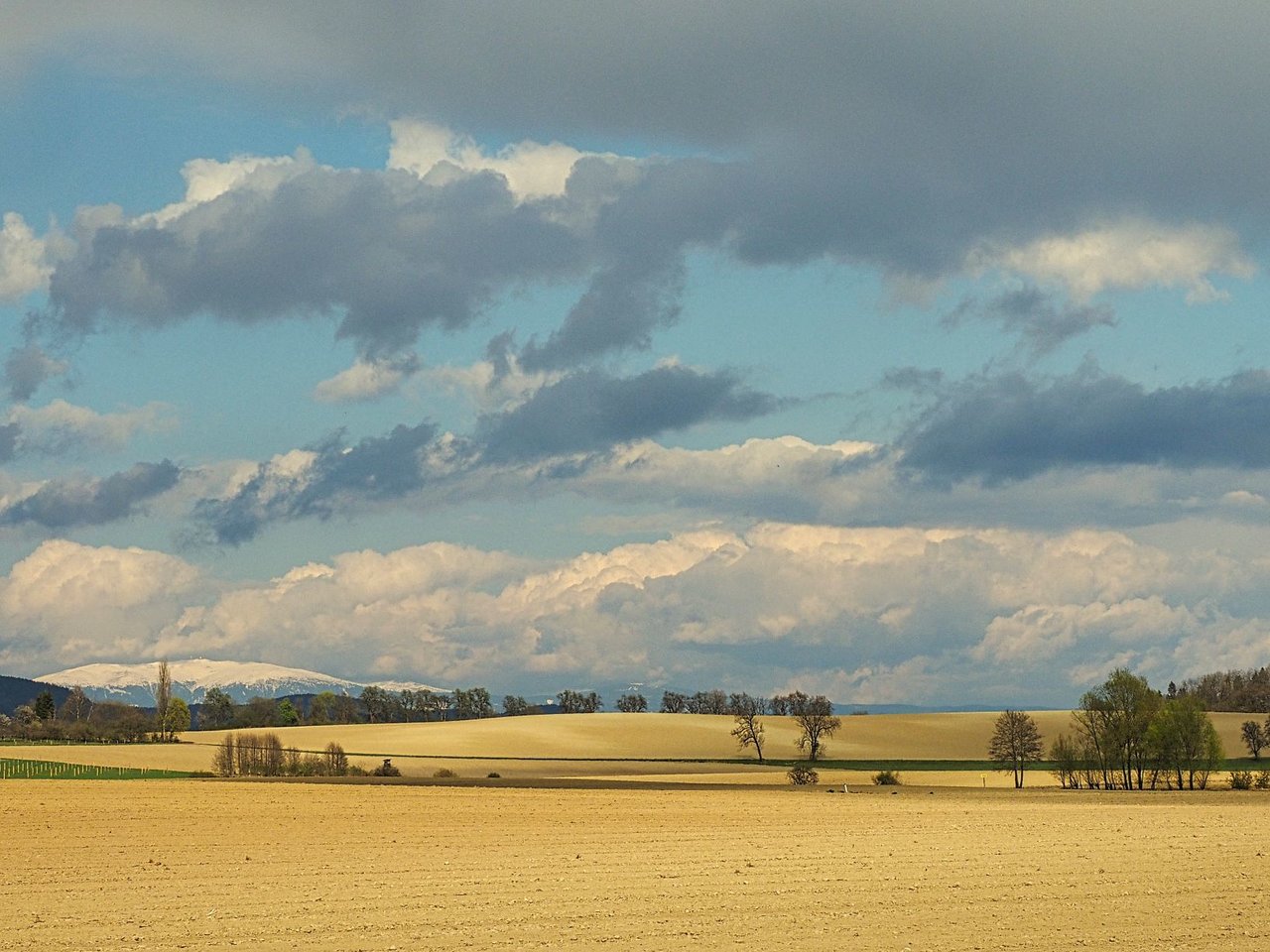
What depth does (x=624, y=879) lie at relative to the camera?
35.1 meters

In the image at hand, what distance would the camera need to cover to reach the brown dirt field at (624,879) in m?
26.0

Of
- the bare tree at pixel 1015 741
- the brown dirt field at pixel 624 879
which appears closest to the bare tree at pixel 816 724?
the bare tree at pixel 1015 741

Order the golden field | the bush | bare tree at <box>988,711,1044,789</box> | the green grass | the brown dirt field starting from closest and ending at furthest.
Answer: the brown dirt field < the bush < the green grass < bare tree at <box>988,711,1044,789</box> < the golden field

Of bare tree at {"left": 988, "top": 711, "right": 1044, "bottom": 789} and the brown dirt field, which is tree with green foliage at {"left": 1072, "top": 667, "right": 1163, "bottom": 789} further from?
the brown dirt field

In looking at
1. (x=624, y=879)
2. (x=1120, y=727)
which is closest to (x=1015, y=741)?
(x=1120, y=727)

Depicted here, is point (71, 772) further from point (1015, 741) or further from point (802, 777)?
point (1015, 741)

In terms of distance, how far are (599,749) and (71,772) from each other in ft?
214

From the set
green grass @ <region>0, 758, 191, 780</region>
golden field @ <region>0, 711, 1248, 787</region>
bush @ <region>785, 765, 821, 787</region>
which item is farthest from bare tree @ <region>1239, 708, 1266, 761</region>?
green grass @ <region>0, 758, 191, 780</region>

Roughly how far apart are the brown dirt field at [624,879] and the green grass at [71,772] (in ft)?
156

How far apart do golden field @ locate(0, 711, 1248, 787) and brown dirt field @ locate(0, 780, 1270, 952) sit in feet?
175

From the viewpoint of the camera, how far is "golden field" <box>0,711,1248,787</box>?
12750cm

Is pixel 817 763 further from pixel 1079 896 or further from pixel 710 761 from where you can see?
pixel 1079 896

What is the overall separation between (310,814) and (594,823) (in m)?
13.0

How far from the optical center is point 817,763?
153 m
